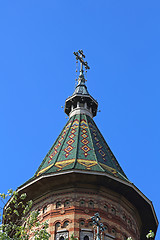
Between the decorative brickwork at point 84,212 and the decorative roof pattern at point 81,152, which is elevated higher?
the decorative roof pattern at point 81,152

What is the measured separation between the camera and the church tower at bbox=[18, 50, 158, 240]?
20372 mm

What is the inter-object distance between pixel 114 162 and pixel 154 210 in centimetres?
339

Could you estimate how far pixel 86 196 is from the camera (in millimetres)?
21234

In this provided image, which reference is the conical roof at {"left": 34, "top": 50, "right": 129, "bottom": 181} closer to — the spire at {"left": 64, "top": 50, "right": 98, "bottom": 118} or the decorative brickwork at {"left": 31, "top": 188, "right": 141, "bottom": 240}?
the spire at {"left": 64, "top": 50, "right": 98, "bottom": 118}

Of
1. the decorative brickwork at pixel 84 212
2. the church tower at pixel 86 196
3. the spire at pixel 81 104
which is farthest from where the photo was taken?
the spire at pixel 81 104

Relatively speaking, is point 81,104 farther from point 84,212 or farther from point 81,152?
→ point 84,212

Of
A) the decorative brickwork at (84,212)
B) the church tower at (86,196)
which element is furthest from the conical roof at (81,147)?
the decorative brickwork at (84,212)

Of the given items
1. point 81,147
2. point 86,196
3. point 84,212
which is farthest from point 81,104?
point 84,212

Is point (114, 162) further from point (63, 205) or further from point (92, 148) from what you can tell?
point (63, 205)

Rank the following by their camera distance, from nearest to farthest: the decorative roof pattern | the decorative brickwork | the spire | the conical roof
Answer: the decorative brickwork → the decorative roof pattern → the conical roof → the spire

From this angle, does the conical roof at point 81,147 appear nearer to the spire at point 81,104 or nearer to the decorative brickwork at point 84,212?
the spire at point 81,104

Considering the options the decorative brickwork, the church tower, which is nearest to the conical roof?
the church tower

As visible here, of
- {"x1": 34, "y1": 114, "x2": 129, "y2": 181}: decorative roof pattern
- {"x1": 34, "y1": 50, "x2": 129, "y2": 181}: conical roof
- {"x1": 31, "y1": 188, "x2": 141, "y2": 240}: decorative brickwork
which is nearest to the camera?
{"x1": 31, "y1": 188, "x2": 141, "y2": 240}: decorative brickwork

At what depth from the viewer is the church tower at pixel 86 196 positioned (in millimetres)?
20372
